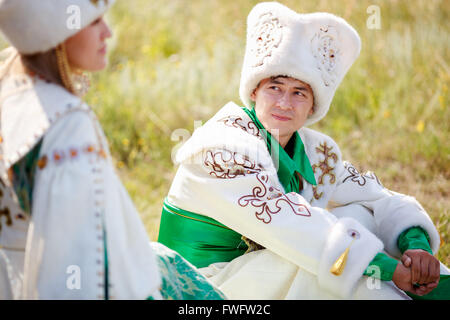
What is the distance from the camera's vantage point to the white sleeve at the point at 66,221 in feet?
5.42

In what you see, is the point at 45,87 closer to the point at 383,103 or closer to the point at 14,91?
the point at 14,91

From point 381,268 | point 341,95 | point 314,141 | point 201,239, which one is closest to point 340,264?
point 381,268

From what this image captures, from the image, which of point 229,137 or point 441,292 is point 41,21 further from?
point 441,292

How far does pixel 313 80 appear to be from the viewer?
268cm

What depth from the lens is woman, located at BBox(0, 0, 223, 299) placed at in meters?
1.66

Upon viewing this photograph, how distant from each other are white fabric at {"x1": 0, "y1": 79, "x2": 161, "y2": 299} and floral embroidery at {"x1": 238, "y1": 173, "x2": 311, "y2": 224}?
73 cm

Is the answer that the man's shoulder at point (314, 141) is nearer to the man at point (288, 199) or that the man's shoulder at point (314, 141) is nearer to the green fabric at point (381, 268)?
the man at point (288, 199)

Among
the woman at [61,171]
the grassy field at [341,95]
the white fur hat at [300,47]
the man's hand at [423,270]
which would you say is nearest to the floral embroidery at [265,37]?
the white fur hat at [300,47]

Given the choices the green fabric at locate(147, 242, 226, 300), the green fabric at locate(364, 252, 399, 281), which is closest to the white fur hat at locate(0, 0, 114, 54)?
the green fabric at locate(147, 242, 226, 300)

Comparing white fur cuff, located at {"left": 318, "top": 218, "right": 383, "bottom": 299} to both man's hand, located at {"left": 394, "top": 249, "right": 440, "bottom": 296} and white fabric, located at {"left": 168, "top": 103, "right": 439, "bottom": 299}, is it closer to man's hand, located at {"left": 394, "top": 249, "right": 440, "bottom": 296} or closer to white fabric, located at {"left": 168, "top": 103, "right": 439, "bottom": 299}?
white fabric, located at {"left": 168, "top": 103, "right": 439, "bottom": 299}

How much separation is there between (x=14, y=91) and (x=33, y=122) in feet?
0.48

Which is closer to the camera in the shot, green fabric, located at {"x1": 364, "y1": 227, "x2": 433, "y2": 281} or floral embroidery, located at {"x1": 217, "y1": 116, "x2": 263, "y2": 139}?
green fabric, located at {"x1": 364, "y1": 227, "x2": 433, "y2": 281}

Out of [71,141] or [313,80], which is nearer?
[71,141]

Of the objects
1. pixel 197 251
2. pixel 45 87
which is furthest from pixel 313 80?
pixel 45 87
